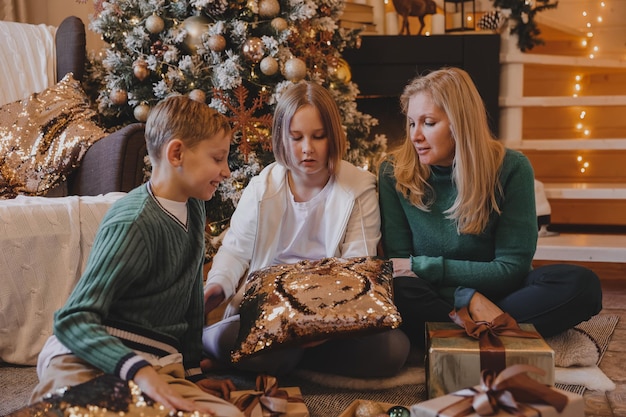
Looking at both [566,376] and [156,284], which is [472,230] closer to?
[566,376]

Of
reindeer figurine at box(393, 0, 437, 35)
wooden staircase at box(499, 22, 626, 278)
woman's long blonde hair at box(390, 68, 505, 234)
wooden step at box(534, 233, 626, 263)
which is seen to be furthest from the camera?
reindeer figurine at box(393, 0, 437, 35)

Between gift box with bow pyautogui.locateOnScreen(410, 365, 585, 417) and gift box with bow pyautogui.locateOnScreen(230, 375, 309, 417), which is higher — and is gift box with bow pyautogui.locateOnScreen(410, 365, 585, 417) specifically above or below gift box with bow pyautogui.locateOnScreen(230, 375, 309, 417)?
above

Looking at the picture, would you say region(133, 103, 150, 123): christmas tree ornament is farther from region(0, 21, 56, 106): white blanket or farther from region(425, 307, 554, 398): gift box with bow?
region(425, 307, 554, 398): gift box with bow

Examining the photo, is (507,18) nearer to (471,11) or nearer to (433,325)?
(471,11)

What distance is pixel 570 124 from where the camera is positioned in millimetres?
3666

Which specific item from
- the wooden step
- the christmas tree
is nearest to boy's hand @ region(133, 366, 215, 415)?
the christmas tree

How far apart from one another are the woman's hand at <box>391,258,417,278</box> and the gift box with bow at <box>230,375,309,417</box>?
1.64ft

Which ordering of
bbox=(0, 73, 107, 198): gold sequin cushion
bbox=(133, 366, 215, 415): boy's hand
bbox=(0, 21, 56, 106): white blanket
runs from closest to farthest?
bbox=(133, 366, 215, 415): boy's hand
bbox=(0, 73, 107, 198): gold sequin cushion
bbox=(0, 21, 56, 106): white blanket

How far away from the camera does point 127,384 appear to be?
3.43ft

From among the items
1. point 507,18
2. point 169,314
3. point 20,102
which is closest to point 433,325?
point 169,314

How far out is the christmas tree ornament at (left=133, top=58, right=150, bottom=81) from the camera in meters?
2.56

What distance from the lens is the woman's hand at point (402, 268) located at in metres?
1.72

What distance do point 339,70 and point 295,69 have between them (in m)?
0.48

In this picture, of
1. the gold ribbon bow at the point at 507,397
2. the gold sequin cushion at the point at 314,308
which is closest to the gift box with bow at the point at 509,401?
the gold ribbon bow at the point at 507,397
